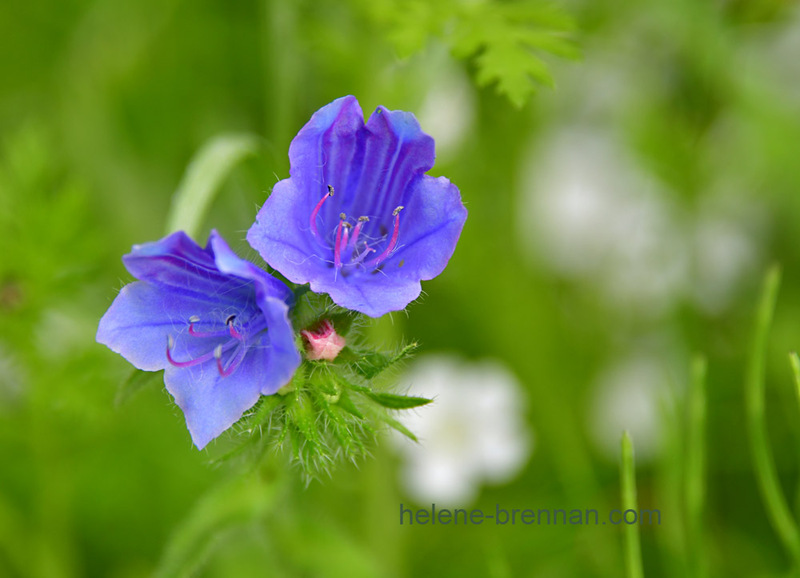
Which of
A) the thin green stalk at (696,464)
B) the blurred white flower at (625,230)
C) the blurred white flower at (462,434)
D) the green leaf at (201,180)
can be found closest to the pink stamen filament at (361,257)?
the green leaf at (201,180)

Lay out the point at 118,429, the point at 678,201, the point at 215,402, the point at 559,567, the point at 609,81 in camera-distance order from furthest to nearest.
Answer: the point at 609,81 → the point at 678,201 → the point at 118,429 → the point at 559,567 → the point at 215,402

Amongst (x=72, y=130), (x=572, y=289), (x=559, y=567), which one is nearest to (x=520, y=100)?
(x=559, y=567)

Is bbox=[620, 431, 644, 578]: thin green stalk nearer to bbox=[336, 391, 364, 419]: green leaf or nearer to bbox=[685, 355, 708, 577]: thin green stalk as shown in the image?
bbox=[685, 355, 708, 577]: thin green stalk

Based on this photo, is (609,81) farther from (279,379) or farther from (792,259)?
(279,379)

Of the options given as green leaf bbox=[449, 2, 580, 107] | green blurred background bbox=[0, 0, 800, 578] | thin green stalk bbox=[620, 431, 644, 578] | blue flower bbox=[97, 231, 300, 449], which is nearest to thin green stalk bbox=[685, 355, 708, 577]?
green blurred background bbox=[0, 0, 800, 578]

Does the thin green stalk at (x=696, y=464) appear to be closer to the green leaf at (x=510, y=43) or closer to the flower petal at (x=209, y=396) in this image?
the green leaf at (x=510, y=43)

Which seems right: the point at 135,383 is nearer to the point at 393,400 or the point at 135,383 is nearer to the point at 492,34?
the point at 393,400

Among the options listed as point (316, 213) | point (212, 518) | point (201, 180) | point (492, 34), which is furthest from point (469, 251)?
point (316, 213)
